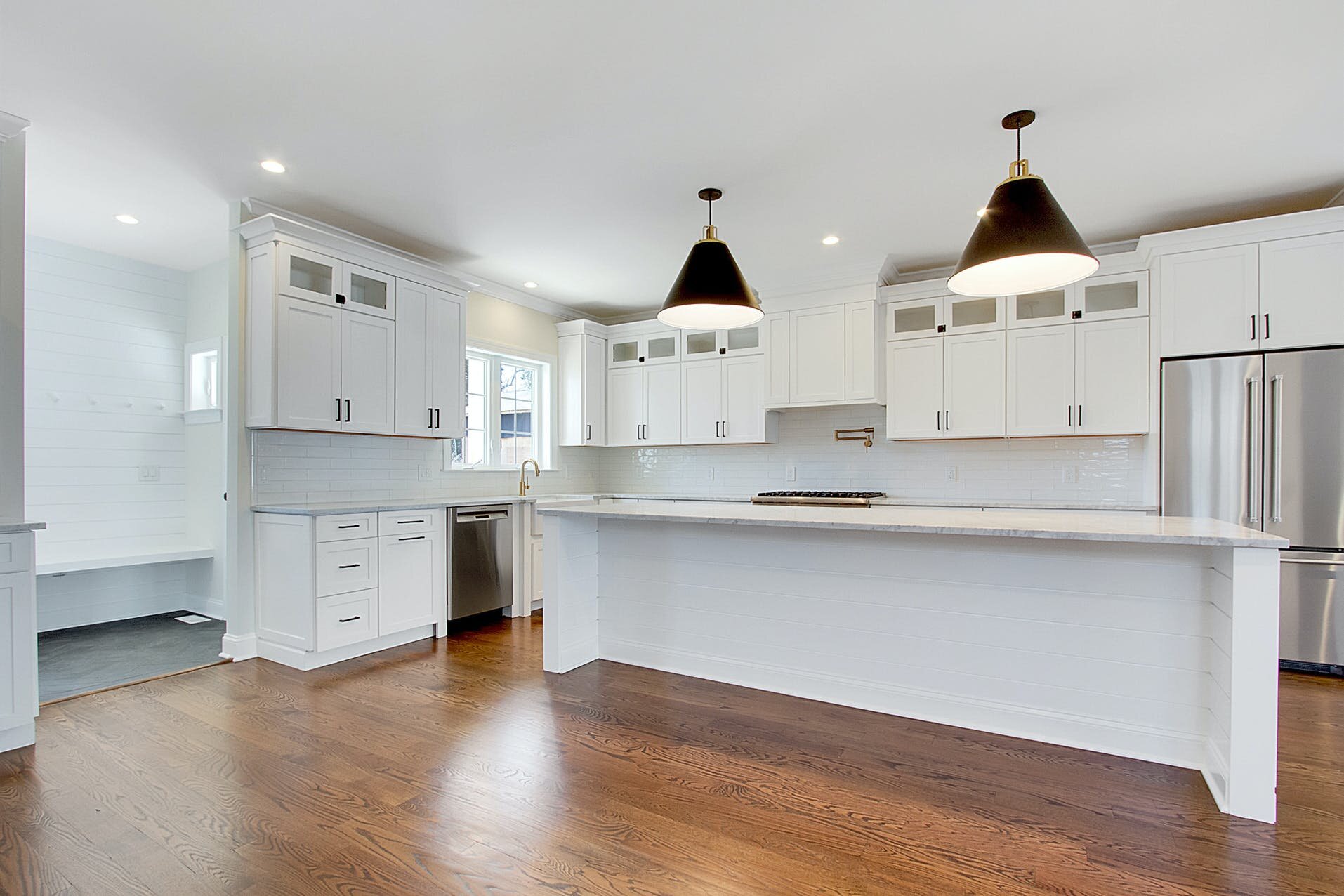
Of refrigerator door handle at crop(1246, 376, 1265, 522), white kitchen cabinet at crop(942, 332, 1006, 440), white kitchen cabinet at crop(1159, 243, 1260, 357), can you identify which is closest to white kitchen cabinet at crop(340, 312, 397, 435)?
white kitchen cabinet at crop(942, 332, 1006, 440)

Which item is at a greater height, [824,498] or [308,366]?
[308,366]

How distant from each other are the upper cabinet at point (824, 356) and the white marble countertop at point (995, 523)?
6.72ft

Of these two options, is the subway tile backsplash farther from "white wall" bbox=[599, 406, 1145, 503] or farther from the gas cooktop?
the gas cooktop

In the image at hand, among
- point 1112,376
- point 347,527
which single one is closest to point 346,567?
point 347,527

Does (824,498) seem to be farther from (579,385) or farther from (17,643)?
(17,643)

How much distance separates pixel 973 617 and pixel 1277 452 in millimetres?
2449

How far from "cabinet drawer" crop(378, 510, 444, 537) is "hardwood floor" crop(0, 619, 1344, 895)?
120cm

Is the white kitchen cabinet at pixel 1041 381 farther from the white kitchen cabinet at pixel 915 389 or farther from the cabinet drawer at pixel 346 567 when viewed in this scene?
the cabinet drawer at pixel 346 567

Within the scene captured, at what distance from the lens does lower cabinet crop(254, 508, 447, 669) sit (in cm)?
376

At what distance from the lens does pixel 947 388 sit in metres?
4.89

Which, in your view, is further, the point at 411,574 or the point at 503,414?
the point at 503,414

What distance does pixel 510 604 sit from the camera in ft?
16.6

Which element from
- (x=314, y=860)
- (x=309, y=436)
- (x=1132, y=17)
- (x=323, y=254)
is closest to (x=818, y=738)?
(x=314, y=860)

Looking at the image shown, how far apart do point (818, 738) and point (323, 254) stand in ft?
12.6
